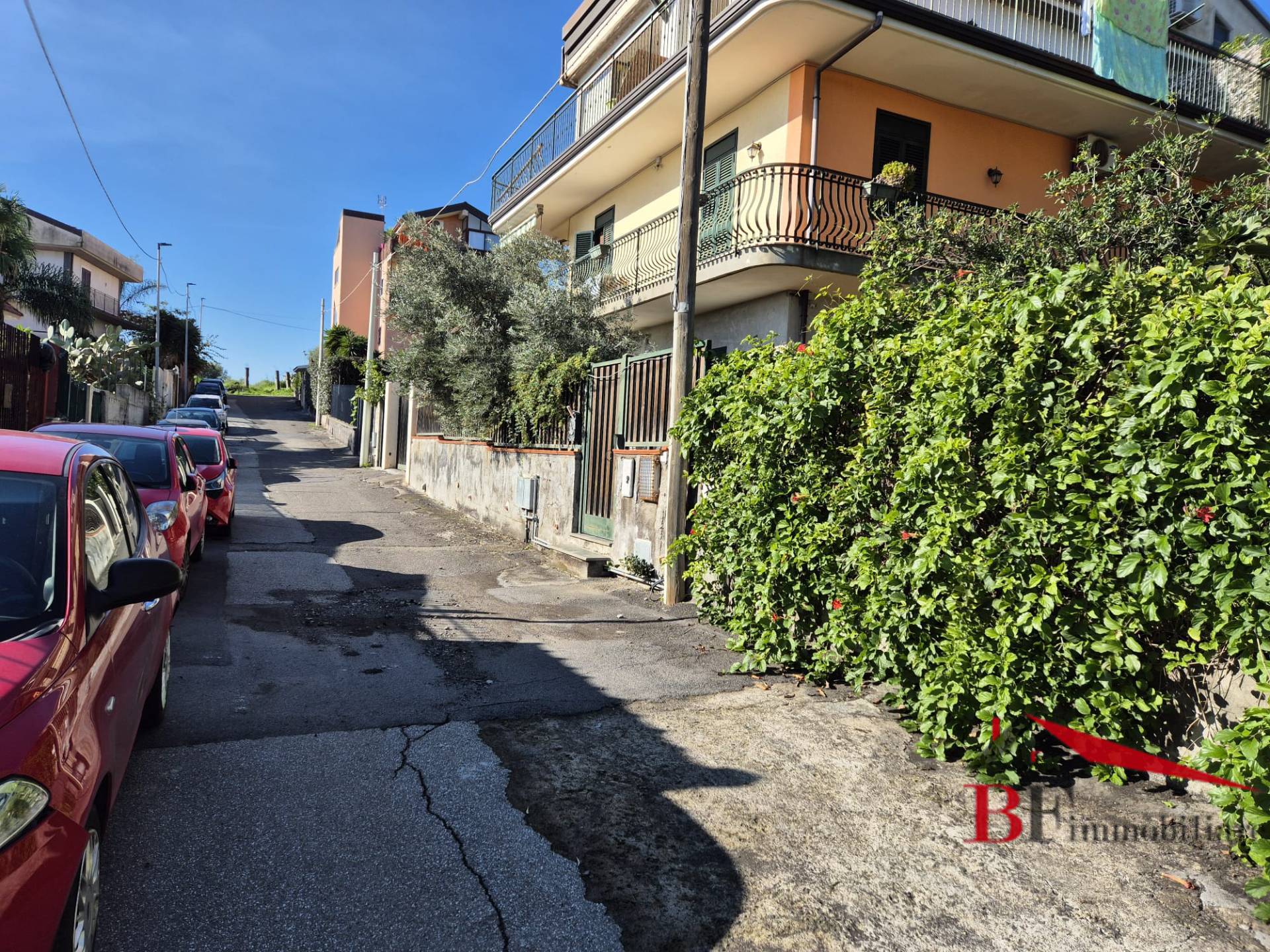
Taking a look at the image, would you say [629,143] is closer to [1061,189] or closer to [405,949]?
[1061,189]

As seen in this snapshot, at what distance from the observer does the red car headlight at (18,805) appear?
6.24 feet

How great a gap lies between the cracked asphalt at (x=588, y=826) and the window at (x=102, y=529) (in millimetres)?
1029

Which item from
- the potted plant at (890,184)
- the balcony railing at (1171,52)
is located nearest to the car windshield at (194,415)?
the potted plant at (890,184)

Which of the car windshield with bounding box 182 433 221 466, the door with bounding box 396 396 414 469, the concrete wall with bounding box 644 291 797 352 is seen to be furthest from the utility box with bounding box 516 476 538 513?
the door with bounding box 396 396 414 469

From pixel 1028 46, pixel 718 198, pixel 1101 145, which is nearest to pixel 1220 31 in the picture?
pixel 1101 145

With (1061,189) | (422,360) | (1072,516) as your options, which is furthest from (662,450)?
(422,360)

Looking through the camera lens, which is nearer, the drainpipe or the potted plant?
the potted plant

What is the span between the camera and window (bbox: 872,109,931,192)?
42.9ft

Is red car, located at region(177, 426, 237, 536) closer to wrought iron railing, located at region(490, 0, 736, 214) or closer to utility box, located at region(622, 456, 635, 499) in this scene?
utility box, located at region(622, 456, 635, 499)

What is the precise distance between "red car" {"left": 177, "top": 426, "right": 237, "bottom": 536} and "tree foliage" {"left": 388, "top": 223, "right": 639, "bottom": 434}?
13.3 feet

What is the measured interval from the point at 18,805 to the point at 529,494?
10.5 metres

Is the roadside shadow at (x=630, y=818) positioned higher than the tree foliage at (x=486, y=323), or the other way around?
the tree foliage at (x=486, y=323)

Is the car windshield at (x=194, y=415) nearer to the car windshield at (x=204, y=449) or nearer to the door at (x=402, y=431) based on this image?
the door at (x=402, y=431)

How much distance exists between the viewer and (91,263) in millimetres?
46531
